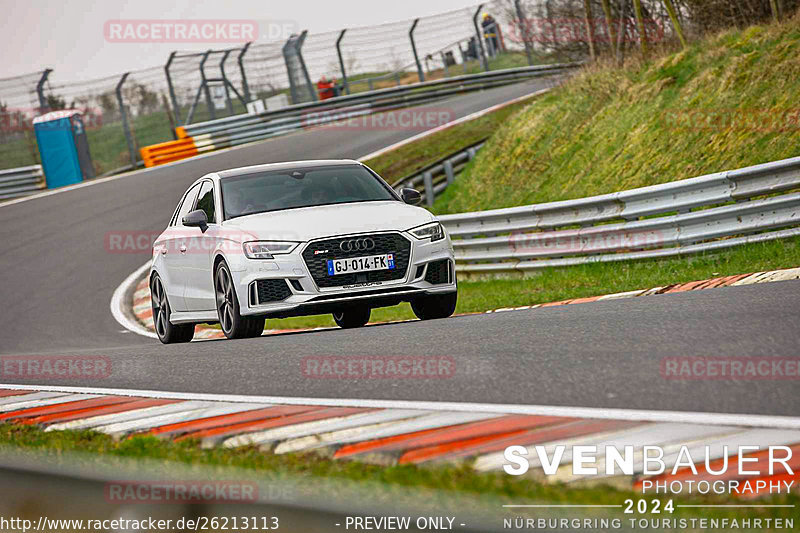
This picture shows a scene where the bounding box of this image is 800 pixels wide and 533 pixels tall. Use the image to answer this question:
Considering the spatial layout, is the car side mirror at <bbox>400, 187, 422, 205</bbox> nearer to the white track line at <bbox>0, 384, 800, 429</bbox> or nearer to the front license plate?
the front license plate

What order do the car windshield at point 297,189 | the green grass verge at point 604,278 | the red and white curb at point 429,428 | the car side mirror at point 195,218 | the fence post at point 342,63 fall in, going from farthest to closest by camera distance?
the fence post at point 342,63 → the green grass verge at point 604,278 → the car windshield at point 297,189 → the car side mirror at point 195,218 → the red and white curb at point 429,428

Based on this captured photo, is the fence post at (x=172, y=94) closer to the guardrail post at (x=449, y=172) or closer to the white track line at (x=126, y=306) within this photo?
the guardrail post at (x=449, y=172)

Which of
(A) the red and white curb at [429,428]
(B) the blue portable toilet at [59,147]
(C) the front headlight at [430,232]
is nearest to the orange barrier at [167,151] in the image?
(B) the blue portable toilet at [59,147]

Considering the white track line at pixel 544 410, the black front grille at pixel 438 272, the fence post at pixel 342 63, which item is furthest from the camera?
the fence post at pixel 342 63

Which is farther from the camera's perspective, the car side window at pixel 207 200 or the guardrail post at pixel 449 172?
the guardrail post at pixel 449 172

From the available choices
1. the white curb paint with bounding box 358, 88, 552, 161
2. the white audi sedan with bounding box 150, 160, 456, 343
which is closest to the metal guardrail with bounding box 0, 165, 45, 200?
the white curb paint with bounding box 358, 88, 552, 161

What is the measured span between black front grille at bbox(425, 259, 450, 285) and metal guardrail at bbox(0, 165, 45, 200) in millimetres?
23508

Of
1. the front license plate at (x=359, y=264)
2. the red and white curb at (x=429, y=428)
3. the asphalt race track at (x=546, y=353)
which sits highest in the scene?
the front license plate at (x=359, y=264)

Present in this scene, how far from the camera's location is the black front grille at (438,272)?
9273 mm

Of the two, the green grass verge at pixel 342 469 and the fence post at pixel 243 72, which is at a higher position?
the fence post at pixel 243 72

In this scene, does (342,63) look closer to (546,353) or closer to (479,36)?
(479,36)

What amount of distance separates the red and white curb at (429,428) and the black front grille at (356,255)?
3093 millimetres

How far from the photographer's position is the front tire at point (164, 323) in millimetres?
11180

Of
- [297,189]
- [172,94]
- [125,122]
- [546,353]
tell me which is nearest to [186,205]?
[297,189]
